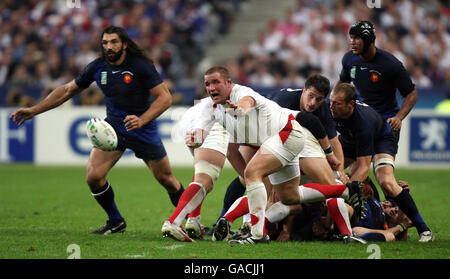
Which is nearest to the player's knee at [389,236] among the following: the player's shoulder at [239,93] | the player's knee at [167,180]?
the player's shoulder at [239,93]

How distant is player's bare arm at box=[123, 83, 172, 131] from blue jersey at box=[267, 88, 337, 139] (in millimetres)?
1289

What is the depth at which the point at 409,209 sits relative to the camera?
25.1 feet

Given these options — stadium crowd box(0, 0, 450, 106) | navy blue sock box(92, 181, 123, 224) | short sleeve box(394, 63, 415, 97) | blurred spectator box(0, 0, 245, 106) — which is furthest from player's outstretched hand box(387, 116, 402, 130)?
blurred spectator box(0, 0, 245, 106)

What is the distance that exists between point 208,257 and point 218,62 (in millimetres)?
16693

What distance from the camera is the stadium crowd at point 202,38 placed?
64.2 feet

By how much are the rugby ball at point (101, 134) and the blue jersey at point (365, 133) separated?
2572 millimetres

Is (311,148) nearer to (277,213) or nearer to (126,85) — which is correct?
(277,213)

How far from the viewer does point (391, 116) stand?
8859mm

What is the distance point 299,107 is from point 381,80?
4.39 ft

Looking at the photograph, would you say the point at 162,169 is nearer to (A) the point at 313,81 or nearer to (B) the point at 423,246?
(A) the point at 313,81

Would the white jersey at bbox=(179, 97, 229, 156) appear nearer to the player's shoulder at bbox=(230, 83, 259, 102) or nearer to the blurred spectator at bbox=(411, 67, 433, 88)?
the player's shoulder at bbox=(230, 83, 259, 102)

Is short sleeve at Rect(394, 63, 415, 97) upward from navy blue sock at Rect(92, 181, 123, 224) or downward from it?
upward

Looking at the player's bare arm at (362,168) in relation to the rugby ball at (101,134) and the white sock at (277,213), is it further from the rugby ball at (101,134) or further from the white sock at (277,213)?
the rugby ball at (101,134)

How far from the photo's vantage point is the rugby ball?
7656mm
